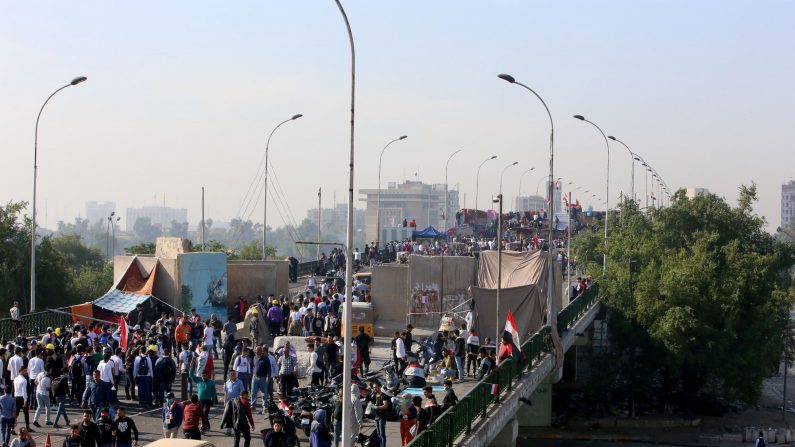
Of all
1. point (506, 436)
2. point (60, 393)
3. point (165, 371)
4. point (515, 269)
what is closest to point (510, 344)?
point (506, 436)

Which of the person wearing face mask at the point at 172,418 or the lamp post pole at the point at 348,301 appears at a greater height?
the lamp post pole at the point at 348,301

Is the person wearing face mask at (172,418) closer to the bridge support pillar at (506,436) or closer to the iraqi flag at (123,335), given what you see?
the iraqi flag at (123,335)

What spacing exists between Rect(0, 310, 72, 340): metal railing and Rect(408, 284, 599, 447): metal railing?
510 inches

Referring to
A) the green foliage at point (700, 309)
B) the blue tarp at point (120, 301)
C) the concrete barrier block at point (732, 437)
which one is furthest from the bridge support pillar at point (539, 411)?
the blue tarp at point (120, 301)

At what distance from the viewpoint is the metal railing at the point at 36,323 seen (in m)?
28.3

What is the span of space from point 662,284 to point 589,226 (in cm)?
3811

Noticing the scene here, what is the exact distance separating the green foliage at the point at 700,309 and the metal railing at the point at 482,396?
7652 mm

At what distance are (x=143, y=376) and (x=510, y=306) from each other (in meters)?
12.4

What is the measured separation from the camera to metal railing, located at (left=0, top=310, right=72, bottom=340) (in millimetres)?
28312

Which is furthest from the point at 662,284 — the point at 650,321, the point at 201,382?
the point at 201,382

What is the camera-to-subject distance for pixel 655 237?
1827 inches

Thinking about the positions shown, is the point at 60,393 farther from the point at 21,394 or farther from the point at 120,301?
the point at 120,301

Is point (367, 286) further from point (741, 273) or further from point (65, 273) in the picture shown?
point (65, 273)

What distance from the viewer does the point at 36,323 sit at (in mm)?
29516
